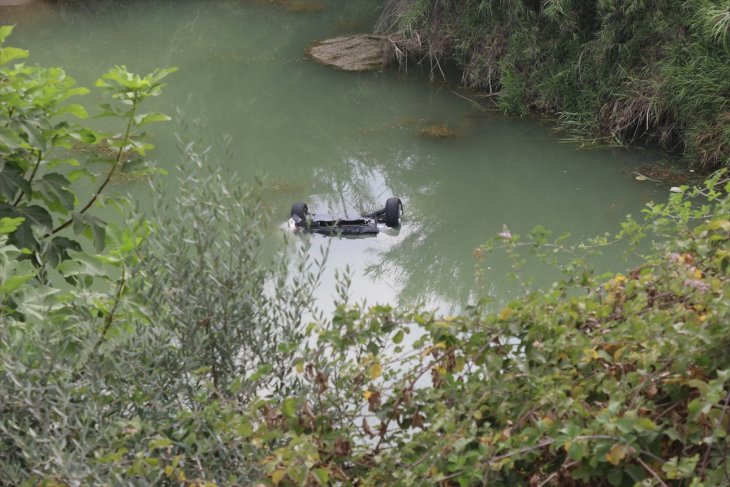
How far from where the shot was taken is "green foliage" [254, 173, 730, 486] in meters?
1.72

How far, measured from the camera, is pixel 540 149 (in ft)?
21.4

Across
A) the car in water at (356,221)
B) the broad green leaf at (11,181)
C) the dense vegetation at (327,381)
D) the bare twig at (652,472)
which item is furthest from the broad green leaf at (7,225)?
the car in water at (356,221)

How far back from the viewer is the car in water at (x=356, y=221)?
5141 mm

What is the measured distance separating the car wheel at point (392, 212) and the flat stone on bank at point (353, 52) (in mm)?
3019

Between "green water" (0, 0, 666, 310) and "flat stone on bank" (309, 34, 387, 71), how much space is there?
13 centimetres

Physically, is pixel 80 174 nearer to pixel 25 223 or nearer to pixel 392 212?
pixel 25 223

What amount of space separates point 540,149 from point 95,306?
4738 millimetres

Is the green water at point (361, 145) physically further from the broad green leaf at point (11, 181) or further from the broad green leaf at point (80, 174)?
the broad green leaf at point (11, 181)

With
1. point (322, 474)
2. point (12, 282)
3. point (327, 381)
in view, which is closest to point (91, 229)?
point (12, 282)

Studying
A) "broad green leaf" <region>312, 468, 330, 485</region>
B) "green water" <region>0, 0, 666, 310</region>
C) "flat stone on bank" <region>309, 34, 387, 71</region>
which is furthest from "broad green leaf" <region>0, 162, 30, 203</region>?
"flat stone on bank" <region>309, 34, 387, 71</region>

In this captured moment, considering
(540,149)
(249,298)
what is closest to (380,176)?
(540,149)

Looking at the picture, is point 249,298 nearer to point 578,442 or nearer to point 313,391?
point 313,391

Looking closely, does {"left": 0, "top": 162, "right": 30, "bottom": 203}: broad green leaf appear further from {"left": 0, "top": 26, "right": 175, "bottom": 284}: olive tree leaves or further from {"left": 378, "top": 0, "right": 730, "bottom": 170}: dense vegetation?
{"left": 378, "top": 0, "right": 730, "bottom": 170}: dense vegetation

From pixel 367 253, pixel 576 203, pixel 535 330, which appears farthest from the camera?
pixel 576 203
